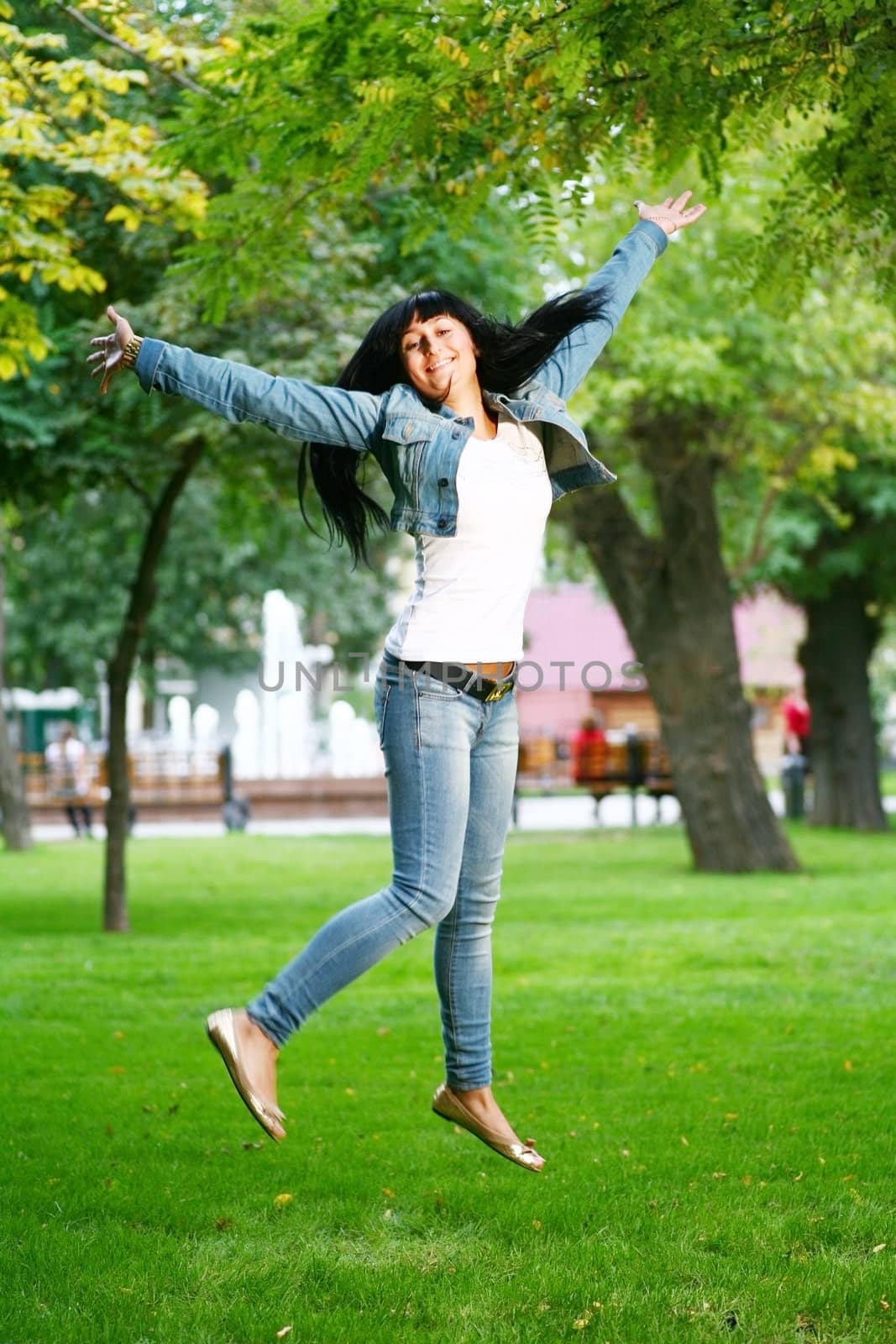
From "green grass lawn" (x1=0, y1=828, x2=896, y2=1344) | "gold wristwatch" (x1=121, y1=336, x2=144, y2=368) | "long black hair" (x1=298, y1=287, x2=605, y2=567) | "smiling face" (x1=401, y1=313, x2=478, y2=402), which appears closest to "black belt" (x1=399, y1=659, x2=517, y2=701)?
"long black hair" (x1=298, y1=287, x2=605, y2=567)

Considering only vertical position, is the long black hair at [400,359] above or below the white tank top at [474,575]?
above

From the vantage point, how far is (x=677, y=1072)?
6660 mm

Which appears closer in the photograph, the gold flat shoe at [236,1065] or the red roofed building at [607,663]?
the gold flat shoe at [236,1065]

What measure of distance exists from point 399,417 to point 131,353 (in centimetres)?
63

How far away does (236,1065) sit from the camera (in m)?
4.07

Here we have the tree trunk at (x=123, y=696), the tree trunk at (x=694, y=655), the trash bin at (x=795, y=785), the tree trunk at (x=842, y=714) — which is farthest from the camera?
the trash bin at (x=795, y=785)

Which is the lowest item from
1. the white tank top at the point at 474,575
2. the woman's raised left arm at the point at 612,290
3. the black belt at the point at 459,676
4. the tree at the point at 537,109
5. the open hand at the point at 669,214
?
the black belt at the point at 459,676

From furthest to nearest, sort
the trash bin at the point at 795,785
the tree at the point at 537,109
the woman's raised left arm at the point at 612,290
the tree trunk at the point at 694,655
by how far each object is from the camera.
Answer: the trash bin at the point at 795,785 → the tree trunk at the point at 694,655 → the tree at the point at 537,109 → the woman's raised left arm at the point at 612,290

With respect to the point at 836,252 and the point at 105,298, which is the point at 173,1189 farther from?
the point at 105,298

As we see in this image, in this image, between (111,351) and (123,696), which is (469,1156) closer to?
(111,351)

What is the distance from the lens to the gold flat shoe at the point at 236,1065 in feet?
13.3

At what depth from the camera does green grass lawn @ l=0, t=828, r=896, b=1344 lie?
3.83 meters

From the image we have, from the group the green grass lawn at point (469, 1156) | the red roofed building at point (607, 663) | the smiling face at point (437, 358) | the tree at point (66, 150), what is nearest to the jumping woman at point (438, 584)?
the smiling face at point (437, 358)

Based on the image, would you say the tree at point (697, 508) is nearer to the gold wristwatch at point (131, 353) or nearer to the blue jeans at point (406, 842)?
the blue jeans at point (406, 842)
